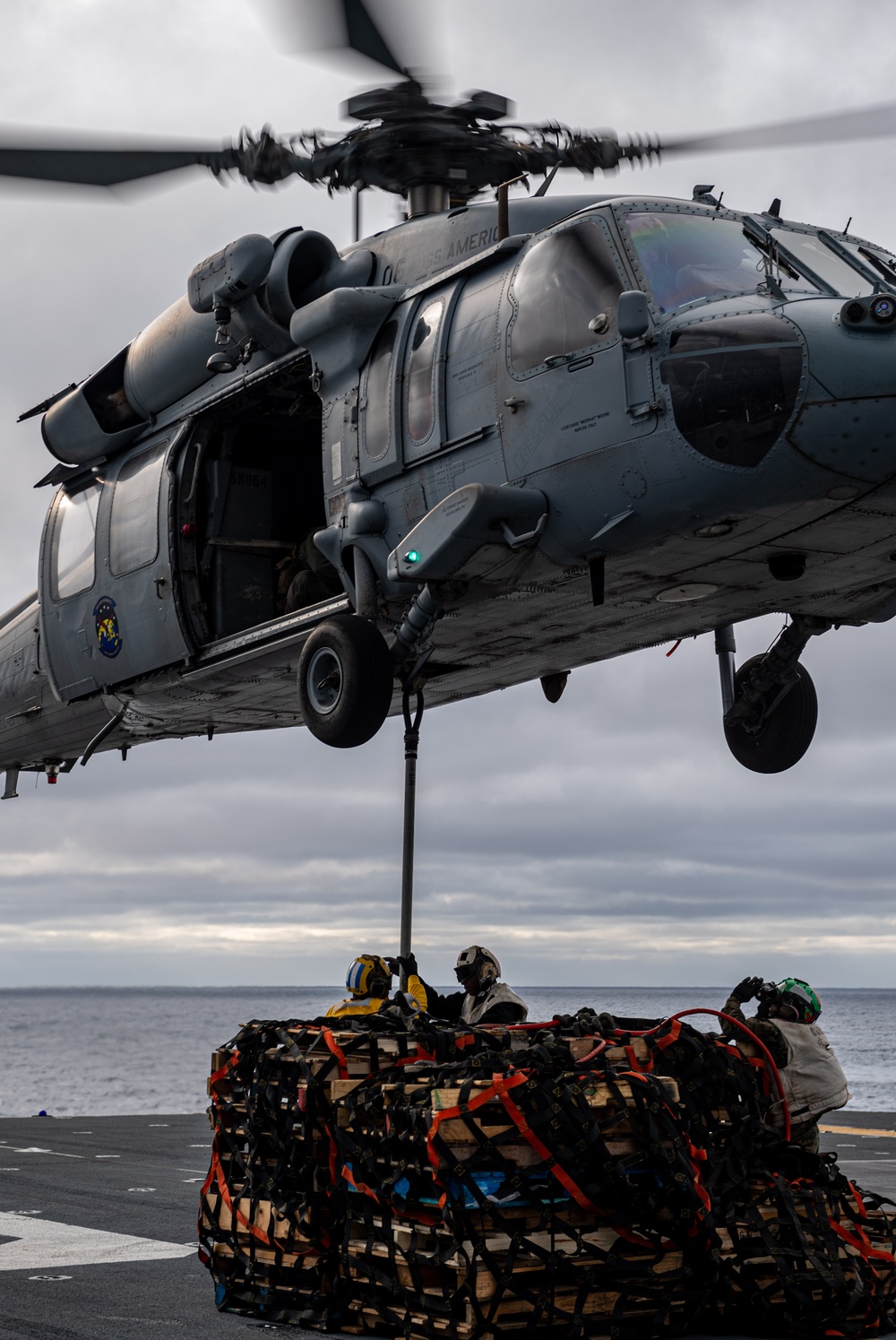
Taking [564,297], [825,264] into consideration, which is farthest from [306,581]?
[825,264]

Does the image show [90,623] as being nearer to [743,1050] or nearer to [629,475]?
[629,475]

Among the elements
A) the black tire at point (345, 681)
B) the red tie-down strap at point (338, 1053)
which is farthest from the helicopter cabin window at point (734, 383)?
the red tie-down strap at point (338, 1053)

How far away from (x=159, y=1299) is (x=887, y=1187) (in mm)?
6890

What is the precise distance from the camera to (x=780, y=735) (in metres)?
13.8

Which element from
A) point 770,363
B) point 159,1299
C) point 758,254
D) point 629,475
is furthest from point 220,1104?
point 758,254

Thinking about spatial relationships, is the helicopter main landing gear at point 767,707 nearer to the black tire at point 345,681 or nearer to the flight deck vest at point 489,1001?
the black tire at point 345,681

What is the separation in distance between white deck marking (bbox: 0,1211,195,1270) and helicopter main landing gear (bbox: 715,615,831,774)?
6682 mm

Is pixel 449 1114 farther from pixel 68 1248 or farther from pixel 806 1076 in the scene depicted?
pixel 68 1248

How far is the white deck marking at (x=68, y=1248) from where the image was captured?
9039 mm

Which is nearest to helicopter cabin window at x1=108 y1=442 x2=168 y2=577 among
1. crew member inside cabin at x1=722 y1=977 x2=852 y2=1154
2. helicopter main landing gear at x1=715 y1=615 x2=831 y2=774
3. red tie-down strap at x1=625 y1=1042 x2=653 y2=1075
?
helicopter main landing gear at x1=715 y1=615 x2=831 y2=774

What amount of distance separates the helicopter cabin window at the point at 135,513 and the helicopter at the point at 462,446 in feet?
0.13

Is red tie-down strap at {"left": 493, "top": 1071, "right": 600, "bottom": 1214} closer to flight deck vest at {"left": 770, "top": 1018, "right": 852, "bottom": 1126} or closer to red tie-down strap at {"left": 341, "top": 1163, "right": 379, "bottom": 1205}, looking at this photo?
red tie-down strap at {"left": 341, "top": 1163, "right": 379, "bottom": 1205}

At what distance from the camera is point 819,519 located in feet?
33.1

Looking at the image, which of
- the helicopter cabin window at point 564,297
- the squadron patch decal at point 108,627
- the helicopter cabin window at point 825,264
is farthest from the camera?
the squadron patch decal at point 108,627
